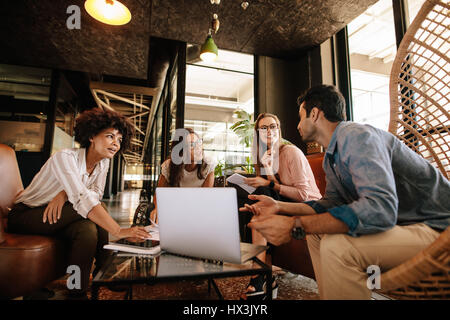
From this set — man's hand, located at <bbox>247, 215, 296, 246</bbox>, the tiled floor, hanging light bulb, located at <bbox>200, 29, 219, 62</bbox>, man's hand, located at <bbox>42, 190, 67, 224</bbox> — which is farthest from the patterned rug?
hanging light bulb, located at <bbox>200, 29, 219, 62</bbox>

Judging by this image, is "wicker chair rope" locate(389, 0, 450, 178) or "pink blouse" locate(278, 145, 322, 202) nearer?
"wicker chair rope" locate(389, 0, 450, 178)

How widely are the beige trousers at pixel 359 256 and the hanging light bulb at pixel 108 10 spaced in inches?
99.5

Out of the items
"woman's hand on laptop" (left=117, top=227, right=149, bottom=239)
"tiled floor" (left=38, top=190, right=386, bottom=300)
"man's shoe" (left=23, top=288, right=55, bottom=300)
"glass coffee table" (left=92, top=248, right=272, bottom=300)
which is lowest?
"tiled floor" (left=38, top=190, right=386, bottom=300)

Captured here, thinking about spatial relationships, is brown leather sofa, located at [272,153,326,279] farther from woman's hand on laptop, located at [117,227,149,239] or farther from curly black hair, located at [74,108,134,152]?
curly black hair, located at [74,108,134,152]

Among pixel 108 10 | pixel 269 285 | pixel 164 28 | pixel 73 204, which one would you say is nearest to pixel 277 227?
pixel 269 285

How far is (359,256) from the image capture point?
0.78 meters

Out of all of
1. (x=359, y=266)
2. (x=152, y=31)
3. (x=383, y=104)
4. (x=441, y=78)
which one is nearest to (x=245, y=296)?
(x=359, y=266)

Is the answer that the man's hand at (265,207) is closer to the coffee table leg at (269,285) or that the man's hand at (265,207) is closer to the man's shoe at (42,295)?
the coffee table leg at (269,285)

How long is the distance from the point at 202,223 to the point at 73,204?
2.89ft

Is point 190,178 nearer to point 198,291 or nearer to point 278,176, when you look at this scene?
point 278,176

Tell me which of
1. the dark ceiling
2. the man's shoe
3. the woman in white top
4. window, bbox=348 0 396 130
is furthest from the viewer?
window, bbox=348 0 396 130

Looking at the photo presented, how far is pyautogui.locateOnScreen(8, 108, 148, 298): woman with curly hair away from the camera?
1.32 metres

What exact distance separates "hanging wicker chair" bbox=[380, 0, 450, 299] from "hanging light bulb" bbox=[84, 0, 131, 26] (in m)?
2.24

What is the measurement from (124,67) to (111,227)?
13.6ft
